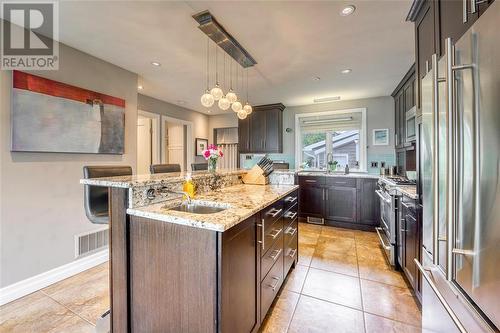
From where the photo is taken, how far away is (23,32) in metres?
2.00

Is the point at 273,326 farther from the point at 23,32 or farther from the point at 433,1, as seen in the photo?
the point at 23,32

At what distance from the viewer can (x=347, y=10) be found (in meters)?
1.78

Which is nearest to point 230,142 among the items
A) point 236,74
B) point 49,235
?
point 236,74

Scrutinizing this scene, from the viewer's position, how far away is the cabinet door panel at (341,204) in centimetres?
388

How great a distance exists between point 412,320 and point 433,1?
2.37m

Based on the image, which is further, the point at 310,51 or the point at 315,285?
the point at 310,51

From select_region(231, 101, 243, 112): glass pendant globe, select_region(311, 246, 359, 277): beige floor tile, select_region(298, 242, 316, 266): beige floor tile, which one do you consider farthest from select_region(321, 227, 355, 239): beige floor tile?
select_region(231, 101, 243, 112): glass pendant globe

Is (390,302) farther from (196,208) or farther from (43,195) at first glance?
(43,195)

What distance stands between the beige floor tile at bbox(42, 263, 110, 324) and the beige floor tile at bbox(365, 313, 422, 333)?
7.09 feet


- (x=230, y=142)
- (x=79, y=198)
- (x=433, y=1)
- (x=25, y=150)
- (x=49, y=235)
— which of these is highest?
(x=433, y=1)

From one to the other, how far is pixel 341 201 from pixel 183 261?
3.54 m

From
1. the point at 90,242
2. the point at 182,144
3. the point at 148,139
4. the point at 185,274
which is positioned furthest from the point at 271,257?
the point at 182,144

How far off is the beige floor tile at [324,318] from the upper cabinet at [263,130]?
3.59 m

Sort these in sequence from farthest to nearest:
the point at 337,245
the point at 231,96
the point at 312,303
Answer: the point at 337,245 < the point at 231,96 < the point at 312,303
